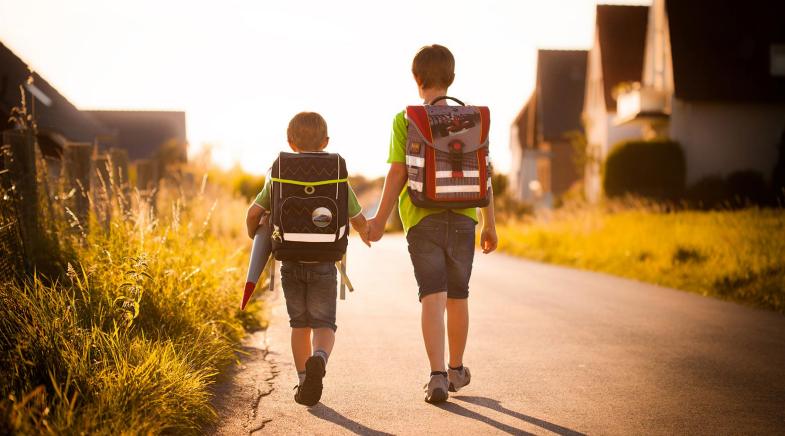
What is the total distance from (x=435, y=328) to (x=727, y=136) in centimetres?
2712

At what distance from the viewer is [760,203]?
85.1 feet

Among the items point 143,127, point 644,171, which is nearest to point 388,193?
point 644,171

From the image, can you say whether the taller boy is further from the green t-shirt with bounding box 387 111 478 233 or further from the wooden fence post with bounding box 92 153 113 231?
the wooden fence post with bounding box 92 153 113 231

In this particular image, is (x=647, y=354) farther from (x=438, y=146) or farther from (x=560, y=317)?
(x=438, y=146)

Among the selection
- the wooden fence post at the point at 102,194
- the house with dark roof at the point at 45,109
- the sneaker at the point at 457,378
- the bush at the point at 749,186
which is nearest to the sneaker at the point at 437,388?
the sneaker at the point at 457,378

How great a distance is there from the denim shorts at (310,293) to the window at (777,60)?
2807 centimetres

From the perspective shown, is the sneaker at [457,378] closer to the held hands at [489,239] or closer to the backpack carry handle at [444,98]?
the held hands at [489,239]

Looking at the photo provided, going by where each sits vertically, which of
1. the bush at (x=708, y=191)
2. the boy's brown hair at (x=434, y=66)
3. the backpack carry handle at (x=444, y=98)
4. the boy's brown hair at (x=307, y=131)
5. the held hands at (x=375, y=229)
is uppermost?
the boy's brown hair at (x=434, y=66)

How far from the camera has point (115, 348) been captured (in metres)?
4.52

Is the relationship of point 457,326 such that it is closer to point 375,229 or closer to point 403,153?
point 375,229

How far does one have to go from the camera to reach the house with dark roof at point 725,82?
29.2 m

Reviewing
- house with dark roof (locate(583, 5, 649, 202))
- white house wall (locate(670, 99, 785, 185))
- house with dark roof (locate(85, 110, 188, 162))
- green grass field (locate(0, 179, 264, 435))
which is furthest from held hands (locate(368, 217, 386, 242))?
house with dark roof (locate(85, 110, 188, 162))

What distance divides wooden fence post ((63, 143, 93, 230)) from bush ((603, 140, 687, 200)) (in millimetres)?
21398

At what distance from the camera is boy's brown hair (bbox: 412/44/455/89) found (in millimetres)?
4969
